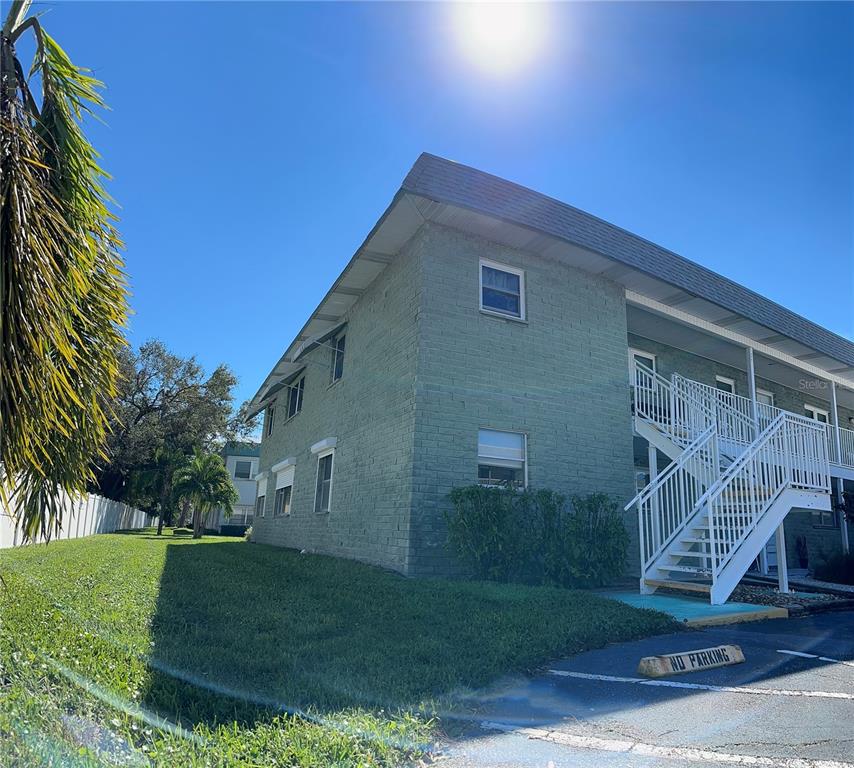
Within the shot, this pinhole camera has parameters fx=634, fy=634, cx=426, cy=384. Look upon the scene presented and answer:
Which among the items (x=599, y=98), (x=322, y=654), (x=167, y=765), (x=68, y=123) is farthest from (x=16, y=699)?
(x=599, y=98)

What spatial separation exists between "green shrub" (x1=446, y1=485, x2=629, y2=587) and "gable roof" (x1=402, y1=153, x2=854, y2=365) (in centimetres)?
422

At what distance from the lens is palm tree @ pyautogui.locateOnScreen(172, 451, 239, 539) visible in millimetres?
28969

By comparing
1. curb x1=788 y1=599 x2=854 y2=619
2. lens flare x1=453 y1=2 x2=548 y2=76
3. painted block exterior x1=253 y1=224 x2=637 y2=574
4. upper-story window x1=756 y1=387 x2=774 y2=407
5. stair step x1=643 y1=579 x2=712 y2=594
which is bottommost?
curb x1=788 y1=599 x2=854 y2=619

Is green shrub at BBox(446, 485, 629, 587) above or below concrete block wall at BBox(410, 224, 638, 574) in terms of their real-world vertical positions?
below

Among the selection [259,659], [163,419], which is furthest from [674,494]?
[163,419]

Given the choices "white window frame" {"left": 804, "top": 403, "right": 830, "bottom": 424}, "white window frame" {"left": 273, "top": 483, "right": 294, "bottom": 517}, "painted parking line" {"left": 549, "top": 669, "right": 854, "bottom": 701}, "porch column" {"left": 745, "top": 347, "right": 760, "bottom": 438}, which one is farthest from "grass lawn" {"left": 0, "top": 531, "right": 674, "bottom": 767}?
"white window frame" {"left": 804, "top": 403, "right": 830, "bottom": 424}

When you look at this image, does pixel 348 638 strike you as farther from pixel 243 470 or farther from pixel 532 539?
pixel 243 470

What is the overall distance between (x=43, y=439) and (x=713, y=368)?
15111mm

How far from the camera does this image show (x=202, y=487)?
2902cm

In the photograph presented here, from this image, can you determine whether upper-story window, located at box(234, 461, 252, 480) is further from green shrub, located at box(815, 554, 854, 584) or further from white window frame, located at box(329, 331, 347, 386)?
green shrub, located at box(815, 554, 854, 584)

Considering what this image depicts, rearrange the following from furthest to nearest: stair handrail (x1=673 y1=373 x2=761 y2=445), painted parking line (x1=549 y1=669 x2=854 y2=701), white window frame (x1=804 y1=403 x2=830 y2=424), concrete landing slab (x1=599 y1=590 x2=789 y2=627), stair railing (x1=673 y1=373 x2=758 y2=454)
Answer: white window frame (x1=804 y1=403 x2=830 y2=424) < stair handrail (x1=673 y1=373 x2=761 y2=445) < stair railing (x1=673 y1=373 x2=758 y2=454) < concrete landing slab (x1=599 y1=590 x2=789 y2=627) < painted parking line (x1=549 y1=669 x2=854 y2=701)

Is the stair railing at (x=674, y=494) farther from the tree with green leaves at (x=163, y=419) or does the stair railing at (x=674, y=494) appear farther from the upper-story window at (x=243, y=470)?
the upper-story window at (x=243, y=470)

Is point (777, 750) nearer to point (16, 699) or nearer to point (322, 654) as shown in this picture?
point (322, 654)

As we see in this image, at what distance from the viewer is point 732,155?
10.1 metres
